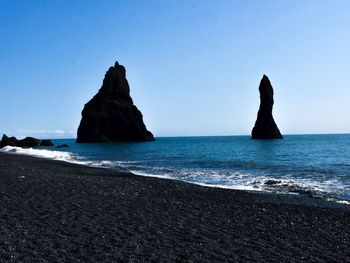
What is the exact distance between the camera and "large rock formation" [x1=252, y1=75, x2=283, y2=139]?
169625 mm

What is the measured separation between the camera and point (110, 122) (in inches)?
6467

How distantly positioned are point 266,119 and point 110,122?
68.1 meters

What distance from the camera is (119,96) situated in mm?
175625

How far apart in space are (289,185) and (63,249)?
18988 mm

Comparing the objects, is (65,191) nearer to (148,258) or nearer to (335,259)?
(148,258)

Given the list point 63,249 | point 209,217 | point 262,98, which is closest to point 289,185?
point 209,217

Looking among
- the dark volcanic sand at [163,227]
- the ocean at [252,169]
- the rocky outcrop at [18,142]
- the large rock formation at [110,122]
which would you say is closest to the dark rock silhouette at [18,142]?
the rocky outcrop at [18,142]

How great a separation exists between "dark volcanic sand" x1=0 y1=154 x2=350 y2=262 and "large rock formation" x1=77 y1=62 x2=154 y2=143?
468ft

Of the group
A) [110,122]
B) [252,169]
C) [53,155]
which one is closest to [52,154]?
[53,155]

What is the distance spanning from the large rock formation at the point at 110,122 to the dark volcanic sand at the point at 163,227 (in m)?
143

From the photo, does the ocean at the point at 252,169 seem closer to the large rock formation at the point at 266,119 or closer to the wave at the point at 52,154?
the wave at the point at 52,154

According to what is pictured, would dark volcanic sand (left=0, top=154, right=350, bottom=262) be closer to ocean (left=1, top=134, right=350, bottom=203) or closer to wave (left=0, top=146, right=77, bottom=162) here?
ocean (left=1, top=134, right=350, bottom=203)

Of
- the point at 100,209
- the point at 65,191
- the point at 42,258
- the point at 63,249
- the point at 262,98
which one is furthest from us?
the point at 262,98

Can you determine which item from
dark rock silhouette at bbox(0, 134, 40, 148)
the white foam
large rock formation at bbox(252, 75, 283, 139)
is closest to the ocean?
the white foam
